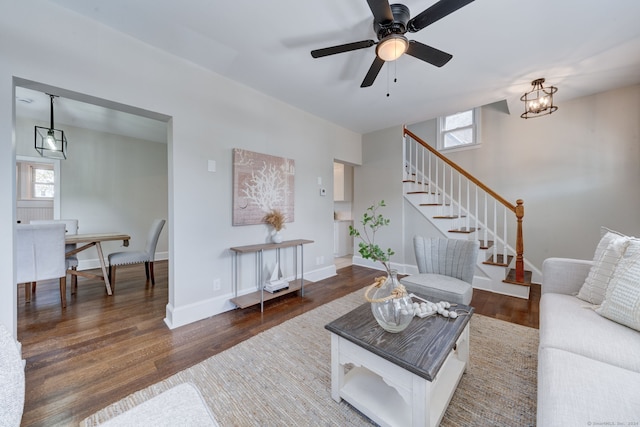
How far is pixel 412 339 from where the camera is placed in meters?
1.21

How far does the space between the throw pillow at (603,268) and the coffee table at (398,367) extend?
2.54 ft

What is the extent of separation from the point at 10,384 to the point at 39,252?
271 centimetres

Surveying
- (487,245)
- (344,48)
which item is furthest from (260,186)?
(487,245)

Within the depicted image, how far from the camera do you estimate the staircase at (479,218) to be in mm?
Answer: 3061

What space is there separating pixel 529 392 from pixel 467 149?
3.84 meters

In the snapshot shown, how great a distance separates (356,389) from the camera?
1338mm

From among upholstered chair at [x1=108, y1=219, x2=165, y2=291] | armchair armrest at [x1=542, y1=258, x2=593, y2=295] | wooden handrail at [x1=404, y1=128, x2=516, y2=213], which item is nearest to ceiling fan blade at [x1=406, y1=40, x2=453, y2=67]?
armchair armrest at [x1=542, y1=258, x2=593, y2=295]

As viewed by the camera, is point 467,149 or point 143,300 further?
point 467,149

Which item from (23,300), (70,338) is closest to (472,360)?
(70,338)

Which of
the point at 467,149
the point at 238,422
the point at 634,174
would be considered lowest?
the point at 238,422

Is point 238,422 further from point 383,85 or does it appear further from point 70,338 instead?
point 383,85

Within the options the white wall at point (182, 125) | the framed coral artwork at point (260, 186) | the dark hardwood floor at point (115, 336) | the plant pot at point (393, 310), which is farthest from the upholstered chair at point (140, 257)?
the plant pot at point (393, 310)

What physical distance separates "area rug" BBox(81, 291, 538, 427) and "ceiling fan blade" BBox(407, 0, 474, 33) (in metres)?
2.23

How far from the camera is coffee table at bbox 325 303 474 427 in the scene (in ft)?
3.44
